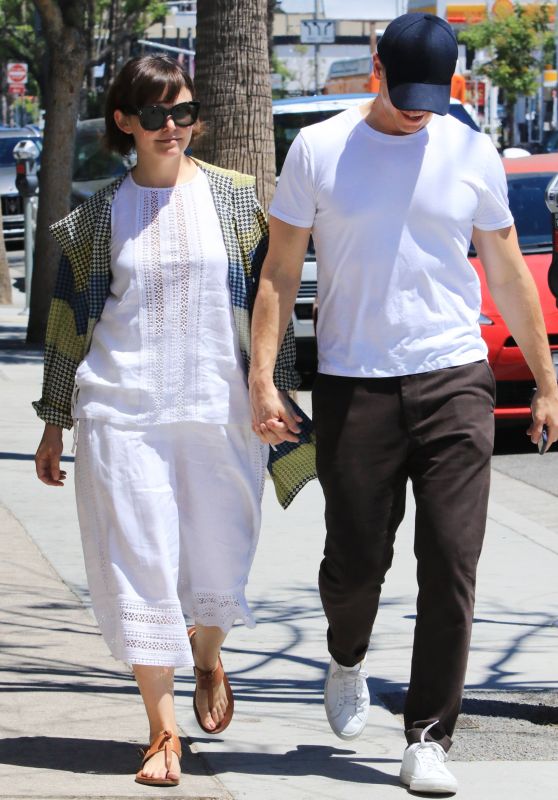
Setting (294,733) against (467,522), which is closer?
(467,522)

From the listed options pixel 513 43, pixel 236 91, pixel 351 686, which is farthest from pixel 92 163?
pixel 513 43

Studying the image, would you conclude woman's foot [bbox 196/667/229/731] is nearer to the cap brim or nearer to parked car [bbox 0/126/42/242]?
the cap brim

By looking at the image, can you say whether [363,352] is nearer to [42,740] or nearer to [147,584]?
[147,584]

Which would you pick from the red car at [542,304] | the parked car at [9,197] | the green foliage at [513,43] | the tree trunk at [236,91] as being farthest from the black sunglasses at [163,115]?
the green foliage at [513,43]

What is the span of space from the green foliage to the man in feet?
177

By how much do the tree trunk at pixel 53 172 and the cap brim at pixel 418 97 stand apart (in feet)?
35.2

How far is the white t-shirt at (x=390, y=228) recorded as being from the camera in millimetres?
3965

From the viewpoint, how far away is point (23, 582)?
626 cm

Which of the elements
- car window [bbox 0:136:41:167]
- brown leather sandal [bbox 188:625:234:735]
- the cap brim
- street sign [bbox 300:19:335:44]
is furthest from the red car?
street sign [bbox 300:19:335:44]

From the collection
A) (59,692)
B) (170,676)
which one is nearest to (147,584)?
(170,676)

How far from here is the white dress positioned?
13.3ft

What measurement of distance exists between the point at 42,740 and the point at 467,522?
1352mm

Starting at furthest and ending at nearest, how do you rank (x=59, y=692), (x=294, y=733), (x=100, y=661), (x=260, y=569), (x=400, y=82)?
(x=260, y=569) < (x=100, y=661) < (x=59, y=692) < (x=294, y=733) < (x=400, y=82)

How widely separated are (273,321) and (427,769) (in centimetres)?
119
